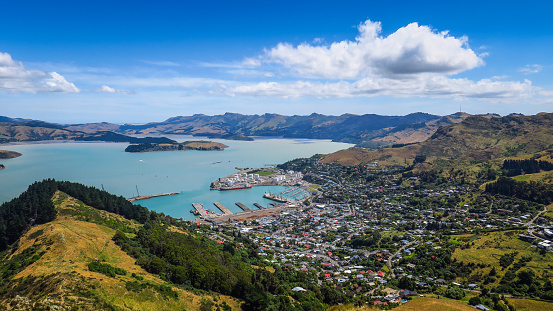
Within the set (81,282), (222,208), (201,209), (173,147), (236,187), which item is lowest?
(222,208)

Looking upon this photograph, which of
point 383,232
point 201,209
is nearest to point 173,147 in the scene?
Answer: point 201,209

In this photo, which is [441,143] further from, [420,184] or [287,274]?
[287,274]

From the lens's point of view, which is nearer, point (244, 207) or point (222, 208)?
point (222, 208)

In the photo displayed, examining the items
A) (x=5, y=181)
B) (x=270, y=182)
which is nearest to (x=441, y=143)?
(x=270, y=182)

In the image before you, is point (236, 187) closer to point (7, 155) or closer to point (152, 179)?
point (152, 179)

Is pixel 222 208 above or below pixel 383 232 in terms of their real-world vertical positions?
above

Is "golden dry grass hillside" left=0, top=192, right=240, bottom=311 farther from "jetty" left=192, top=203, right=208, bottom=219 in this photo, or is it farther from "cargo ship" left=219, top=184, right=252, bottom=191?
"cargo ship" left=219, top=184, right=252, bottom=191

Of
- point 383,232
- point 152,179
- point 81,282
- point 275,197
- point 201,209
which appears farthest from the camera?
point 152,179

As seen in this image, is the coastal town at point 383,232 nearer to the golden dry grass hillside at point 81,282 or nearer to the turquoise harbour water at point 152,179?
the turquoise harbour water at point 152,179

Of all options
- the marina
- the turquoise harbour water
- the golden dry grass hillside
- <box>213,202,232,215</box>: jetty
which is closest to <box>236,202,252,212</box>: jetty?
the turquoise harbour water
